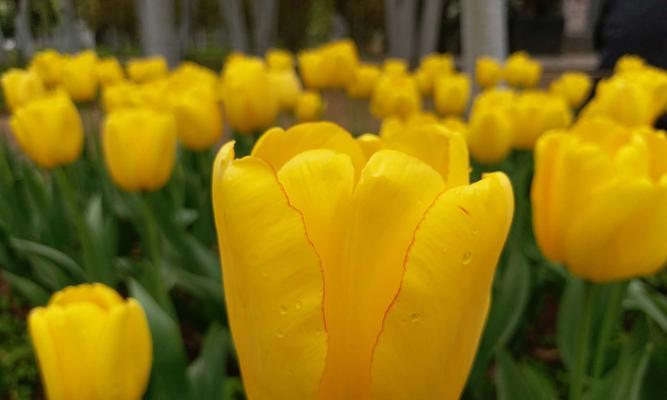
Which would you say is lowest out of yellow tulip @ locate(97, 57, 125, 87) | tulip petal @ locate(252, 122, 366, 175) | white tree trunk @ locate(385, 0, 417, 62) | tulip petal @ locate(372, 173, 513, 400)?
white tree trunk @ locate(385, 0, 417, 62)

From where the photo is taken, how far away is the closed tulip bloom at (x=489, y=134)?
1598 millimetres

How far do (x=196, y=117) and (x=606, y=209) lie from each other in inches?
46.0

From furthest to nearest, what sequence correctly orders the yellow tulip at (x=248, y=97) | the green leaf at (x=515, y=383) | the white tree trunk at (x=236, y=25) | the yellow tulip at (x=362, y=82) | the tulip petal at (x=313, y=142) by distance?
the white tree trunk at (x=236, y=25), the yellow tulip at (x=362, y=82), the yellow tulip at (x=248, y=97), the green leaf at (x=515, y=383), the tulip petal at (x=313, y=142)

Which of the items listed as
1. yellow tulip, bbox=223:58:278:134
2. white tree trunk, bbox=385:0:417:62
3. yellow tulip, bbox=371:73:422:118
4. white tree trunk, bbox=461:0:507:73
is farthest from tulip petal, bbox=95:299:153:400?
white tree trunk, bbox=385:0:417:62

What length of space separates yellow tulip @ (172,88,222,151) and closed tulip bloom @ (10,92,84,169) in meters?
0.24

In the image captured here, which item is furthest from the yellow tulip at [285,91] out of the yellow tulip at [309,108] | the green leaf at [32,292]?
the green leaf at [32,292]

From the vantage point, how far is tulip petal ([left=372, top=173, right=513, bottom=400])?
1.44ft

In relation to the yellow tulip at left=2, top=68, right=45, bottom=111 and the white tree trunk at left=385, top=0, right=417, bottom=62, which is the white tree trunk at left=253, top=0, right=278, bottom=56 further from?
the yellow tulip at left=2, top=68, right=45, bottom=111

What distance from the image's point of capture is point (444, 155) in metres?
0.56

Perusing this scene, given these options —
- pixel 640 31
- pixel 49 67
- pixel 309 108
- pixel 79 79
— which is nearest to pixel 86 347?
pixel 309 108

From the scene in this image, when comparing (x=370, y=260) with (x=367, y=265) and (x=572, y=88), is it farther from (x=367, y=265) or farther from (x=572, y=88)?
(x=572, y=88)

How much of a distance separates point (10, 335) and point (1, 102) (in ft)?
29.3

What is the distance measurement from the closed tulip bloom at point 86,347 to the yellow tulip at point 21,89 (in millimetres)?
1747

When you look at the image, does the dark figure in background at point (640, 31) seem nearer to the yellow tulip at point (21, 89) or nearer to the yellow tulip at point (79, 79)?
the yellow tulip at point (79, 79)
